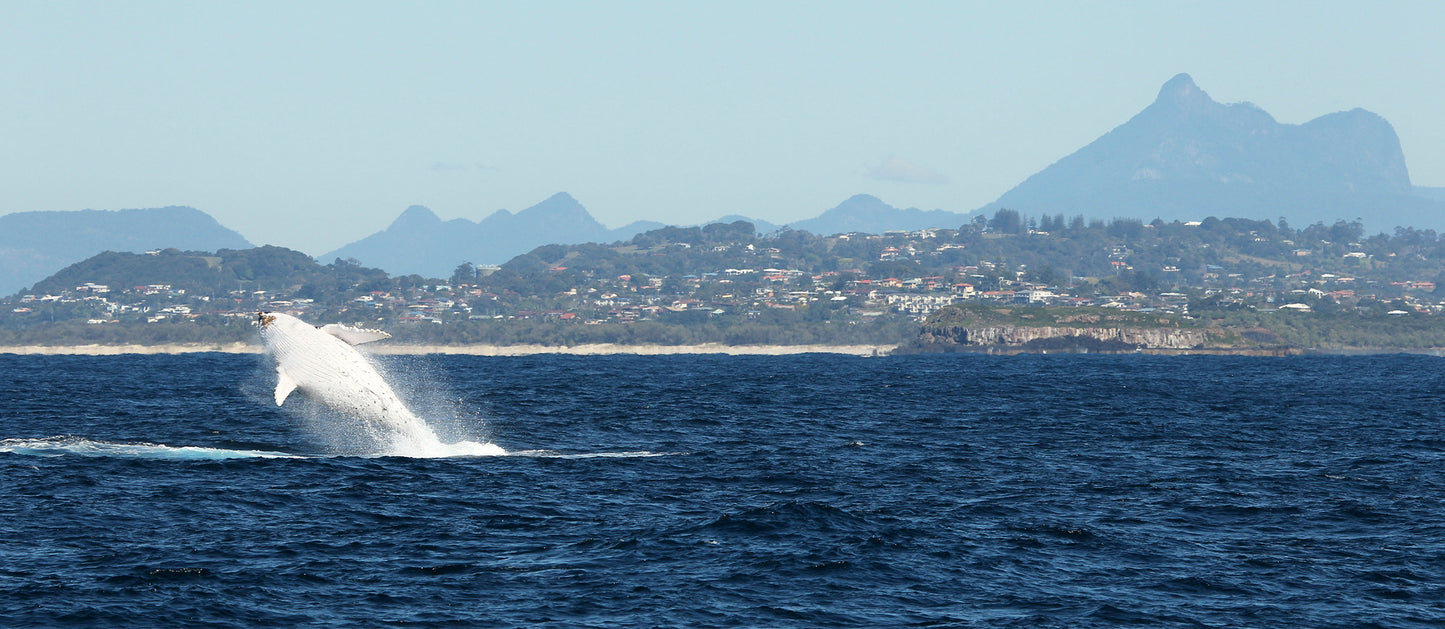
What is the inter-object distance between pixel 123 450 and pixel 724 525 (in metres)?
29.4

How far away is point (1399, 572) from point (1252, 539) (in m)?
4.66

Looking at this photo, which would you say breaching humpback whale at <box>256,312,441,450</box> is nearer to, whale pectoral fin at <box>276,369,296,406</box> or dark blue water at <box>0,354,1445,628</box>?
A: whale pectoral fin at <box>276,369,296,406</box>

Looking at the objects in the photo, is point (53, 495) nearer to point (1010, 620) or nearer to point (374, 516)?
point (374, 516)

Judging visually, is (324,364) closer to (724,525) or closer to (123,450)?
(123,450)

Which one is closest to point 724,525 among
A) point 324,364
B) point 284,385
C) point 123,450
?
point 324,364

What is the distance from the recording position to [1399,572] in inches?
1246

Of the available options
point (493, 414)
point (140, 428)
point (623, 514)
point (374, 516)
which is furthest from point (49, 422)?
point (623, 514)

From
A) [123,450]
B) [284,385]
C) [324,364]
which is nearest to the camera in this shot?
[284,385]

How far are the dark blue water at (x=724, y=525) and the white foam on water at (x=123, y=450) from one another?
27cm

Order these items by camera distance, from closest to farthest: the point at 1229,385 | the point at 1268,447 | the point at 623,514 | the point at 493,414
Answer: the point at 623,514 < the point at 1268,447 < the point at 493,414 < the point at 1229,385

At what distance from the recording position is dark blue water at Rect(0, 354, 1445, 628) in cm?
2767

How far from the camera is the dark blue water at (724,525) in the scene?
2767 cm

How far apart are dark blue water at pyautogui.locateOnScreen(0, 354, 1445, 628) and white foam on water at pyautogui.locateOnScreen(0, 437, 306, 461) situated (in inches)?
10.5

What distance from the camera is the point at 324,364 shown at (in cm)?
4562
